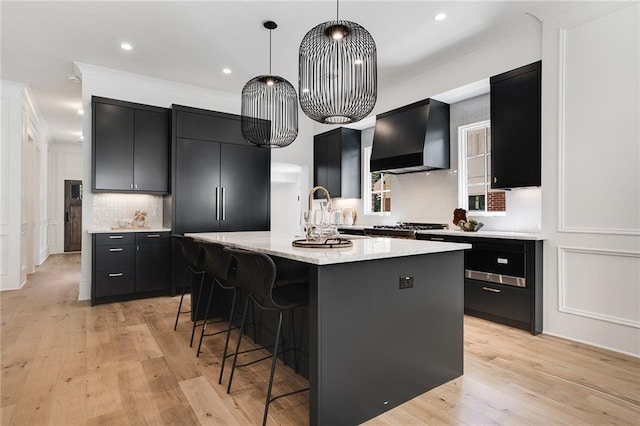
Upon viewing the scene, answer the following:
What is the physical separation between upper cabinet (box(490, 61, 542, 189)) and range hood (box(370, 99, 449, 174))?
85 cm

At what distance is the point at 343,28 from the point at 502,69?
2.39 meters

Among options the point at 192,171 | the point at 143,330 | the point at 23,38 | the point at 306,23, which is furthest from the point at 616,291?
the point at 23,38

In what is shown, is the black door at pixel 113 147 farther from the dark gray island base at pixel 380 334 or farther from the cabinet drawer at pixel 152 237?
the dark gray island base at pixel 380 334

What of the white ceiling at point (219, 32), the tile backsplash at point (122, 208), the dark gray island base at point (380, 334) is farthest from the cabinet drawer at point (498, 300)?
the tile backsplash at point (122, 208)

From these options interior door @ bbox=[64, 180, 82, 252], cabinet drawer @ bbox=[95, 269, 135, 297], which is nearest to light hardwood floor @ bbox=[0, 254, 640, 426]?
cabinet drawer @ bbox=[95, 269, 135, 297]

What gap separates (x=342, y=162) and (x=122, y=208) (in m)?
3.44

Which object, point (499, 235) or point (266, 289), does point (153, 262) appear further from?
point (499, 235)

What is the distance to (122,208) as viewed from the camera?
511 cm

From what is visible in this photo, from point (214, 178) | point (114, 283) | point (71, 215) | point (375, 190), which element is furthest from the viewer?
point (71, 215)

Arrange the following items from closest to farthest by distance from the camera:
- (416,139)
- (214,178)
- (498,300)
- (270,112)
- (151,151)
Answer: (498,300) → (270,112) → (416,139) → (151,151) → (214,178)

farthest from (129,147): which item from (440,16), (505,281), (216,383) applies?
(505,281)

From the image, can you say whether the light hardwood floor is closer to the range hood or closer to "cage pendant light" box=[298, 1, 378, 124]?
"cage pendant light" box=[298, 1, 378, 124]

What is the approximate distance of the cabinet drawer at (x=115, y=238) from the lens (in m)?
4.42

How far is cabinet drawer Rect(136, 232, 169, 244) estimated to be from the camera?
4.66m
